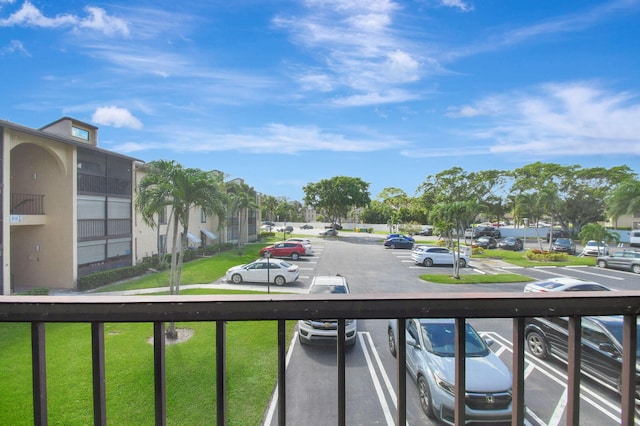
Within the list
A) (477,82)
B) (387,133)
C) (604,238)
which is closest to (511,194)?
(604,238)

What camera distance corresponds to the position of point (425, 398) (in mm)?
1773

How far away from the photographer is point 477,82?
7301mm

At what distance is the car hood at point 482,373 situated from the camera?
1.19 metres

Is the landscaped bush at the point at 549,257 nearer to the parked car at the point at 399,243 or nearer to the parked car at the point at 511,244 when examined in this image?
the parked car at the point at 511,244

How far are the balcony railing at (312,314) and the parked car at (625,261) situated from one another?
20.6 meters

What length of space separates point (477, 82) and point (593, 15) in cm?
296

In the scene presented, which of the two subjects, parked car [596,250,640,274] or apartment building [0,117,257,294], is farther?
parked car [596,250,640,274]

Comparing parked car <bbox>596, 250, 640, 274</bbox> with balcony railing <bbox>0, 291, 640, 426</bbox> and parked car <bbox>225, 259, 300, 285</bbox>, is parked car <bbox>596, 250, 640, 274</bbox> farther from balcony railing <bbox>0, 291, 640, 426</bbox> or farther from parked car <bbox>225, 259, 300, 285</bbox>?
balcony railing <bbox>0, 291, 640, 426</bbox>

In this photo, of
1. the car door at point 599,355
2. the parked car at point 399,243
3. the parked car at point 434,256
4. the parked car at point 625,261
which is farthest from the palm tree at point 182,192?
the parked car at point 399,243

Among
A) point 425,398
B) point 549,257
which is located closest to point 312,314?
point 425,398

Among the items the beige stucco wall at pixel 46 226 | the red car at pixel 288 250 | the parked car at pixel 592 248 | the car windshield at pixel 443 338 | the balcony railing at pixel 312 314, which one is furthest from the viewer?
the red car at pixel 288 250

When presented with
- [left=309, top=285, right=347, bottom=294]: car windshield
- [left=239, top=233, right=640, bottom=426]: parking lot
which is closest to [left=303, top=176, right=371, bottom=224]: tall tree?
[left=239, top=233, right=640, bottom=426]: parking lot

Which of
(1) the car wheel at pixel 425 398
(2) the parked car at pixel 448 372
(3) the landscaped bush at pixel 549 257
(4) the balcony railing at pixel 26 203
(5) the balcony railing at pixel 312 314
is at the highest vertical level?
(4) the balcony railing at pixel 26 203

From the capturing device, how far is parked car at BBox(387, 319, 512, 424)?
108cm
